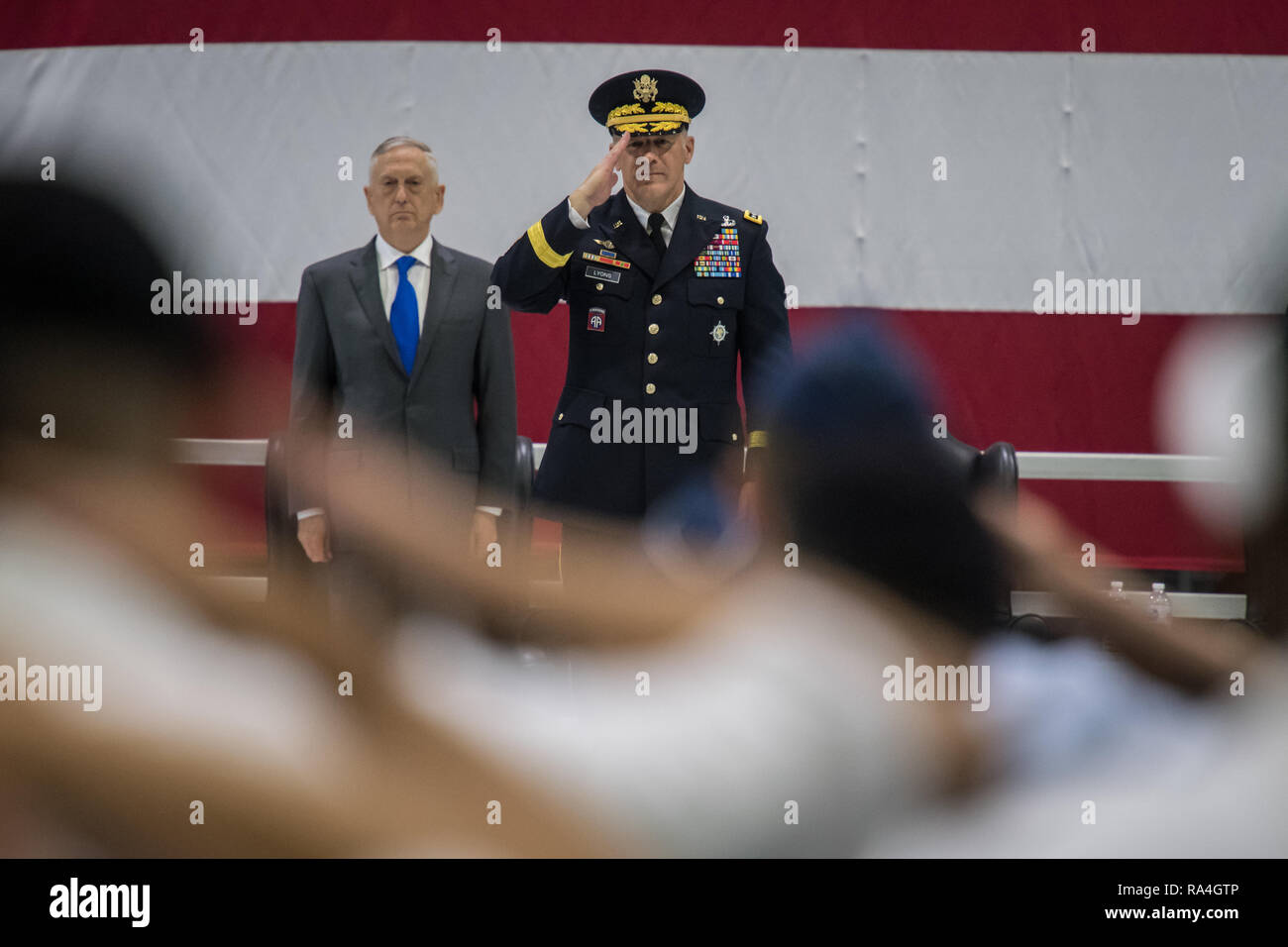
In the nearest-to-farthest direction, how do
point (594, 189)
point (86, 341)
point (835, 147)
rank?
1. point (594, 189)
2. point (86, 341)
3. point (835, 147)

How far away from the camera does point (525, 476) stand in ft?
5.56

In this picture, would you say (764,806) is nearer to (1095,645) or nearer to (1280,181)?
(1095,645)

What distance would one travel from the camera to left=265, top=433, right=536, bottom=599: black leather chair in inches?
63.6

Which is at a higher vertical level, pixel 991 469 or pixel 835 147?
pixel 835 147

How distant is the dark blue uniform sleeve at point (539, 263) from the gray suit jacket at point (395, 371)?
2.9 inches

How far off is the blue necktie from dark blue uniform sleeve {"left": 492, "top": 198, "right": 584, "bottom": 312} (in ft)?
0.45

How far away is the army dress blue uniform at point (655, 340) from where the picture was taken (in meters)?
1.58

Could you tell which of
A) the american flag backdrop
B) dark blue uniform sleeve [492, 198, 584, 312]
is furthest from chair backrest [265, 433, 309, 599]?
dark blue uniform sleeve [492, 198, 584, 312]

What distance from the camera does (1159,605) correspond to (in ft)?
5.60

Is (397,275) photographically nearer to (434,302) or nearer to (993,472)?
(434,302)

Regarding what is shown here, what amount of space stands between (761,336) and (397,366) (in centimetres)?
53

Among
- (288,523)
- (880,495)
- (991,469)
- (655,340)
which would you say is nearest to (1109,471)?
(991,469)

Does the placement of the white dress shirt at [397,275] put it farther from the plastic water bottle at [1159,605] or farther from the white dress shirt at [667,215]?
the plastic water bottle at [1159,605]

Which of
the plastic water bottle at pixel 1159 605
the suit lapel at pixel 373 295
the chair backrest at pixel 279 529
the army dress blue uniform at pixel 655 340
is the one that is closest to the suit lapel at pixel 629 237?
the army dress blue uniform at pixel 655 340
